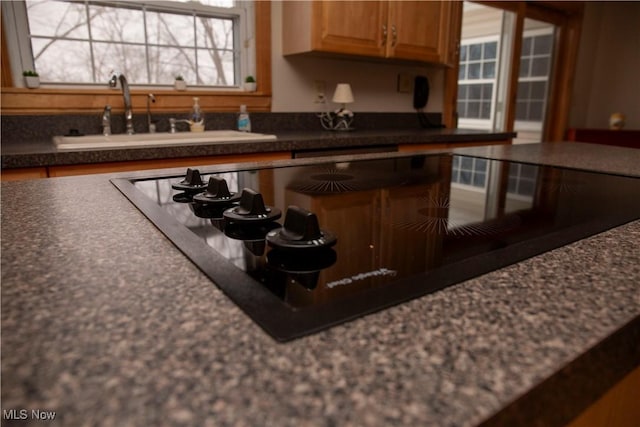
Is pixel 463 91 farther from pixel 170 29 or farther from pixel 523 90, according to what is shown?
pixel 170 29

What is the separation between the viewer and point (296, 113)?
260 centimetres

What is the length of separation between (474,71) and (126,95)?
360 centimetres

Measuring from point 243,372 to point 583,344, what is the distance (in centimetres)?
22

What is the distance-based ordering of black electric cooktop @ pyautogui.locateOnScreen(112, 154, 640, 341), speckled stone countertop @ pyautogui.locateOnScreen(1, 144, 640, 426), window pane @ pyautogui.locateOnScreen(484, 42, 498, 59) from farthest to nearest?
window pane @ pyautogui.locateOnScreen(484, 42, 498, 59), black electric cooktop @ pyautogui.locateOnScreen(112, 154, 640, 341), speckled stone countertop @ pyautogui.locateOnScreen(1, 144, 640, 426)

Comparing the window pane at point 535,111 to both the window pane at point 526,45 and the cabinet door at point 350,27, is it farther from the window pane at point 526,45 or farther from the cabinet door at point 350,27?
the cabinet door at point 350,27

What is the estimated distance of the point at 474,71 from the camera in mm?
4418

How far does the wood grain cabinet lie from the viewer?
220 centimetres

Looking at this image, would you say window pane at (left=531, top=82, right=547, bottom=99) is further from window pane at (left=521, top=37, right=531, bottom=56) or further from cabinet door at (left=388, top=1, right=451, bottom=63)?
cabinet door at (left=388, top=1, right=451, bottom=63)

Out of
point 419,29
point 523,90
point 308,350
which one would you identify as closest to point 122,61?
point 419,29

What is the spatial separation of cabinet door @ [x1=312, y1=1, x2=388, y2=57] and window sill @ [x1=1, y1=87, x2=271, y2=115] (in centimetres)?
48

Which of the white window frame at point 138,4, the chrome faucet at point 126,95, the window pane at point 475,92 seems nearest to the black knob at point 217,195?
the chrome faucet at point 126,95

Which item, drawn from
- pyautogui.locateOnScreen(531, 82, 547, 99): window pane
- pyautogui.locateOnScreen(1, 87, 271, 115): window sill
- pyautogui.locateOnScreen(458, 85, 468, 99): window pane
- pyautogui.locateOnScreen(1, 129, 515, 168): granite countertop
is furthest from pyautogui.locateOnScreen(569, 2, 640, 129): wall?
pyautogui.locateOnScreen(1, 87, 271, 115): window sill

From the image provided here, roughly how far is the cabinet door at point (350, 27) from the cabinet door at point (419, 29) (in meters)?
0.08

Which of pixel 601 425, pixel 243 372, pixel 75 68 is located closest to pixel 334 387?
pixel 243 372
